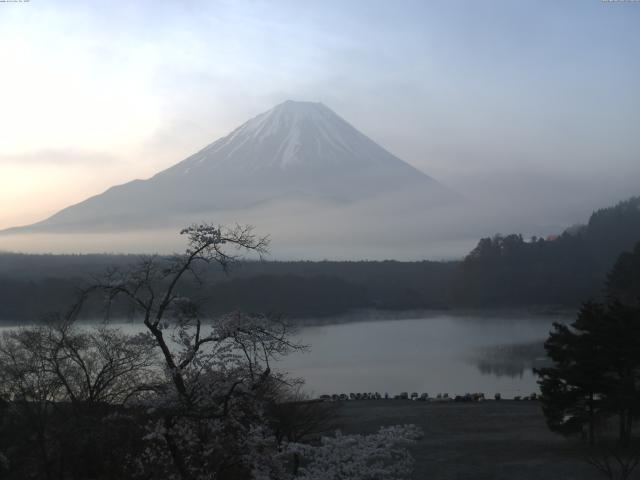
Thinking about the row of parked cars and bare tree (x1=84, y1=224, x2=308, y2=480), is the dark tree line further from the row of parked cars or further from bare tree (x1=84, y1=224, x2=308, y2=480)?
bare tree (x1=84, y1=224, x2=308, y2=480)

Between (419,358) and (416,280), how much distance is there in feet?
106

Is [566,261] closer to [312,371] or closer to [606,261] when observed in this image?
[606,261]

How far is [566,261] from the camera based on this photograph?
169 ft

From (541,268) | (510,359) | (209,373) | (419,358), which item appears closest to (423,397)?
(419,358)

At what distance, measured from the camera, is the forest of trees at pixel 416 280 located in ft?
114

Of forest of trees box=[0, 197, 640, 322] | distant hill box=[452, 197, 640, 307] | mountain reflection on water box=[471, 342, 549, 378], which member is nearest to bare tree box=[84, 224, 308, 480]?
mountain reflection on water box=[471, 342, 549, 378]

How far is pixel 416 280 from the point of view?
54.7 meters

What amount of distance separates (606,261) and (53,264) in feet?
127

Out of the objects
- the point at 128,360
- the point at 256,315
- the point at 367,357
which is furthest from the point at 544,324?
the point at 256,315

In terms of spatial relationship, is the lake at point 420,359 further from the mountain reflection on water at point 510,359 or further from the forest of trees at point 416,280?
the forest of trees at point 416,280

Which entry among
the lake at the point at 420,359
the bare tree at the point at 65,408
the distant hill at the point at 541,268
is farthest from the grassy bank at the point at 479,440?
the distant hill at the point at 541,268

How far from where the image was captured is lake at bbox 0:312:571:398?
59.4ft

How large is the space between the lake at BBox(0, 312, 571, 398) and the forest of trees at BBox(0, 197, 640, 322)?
274 inches

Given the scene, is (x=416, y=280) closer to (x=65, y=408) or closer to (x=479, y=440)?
(x=479, y=440)
